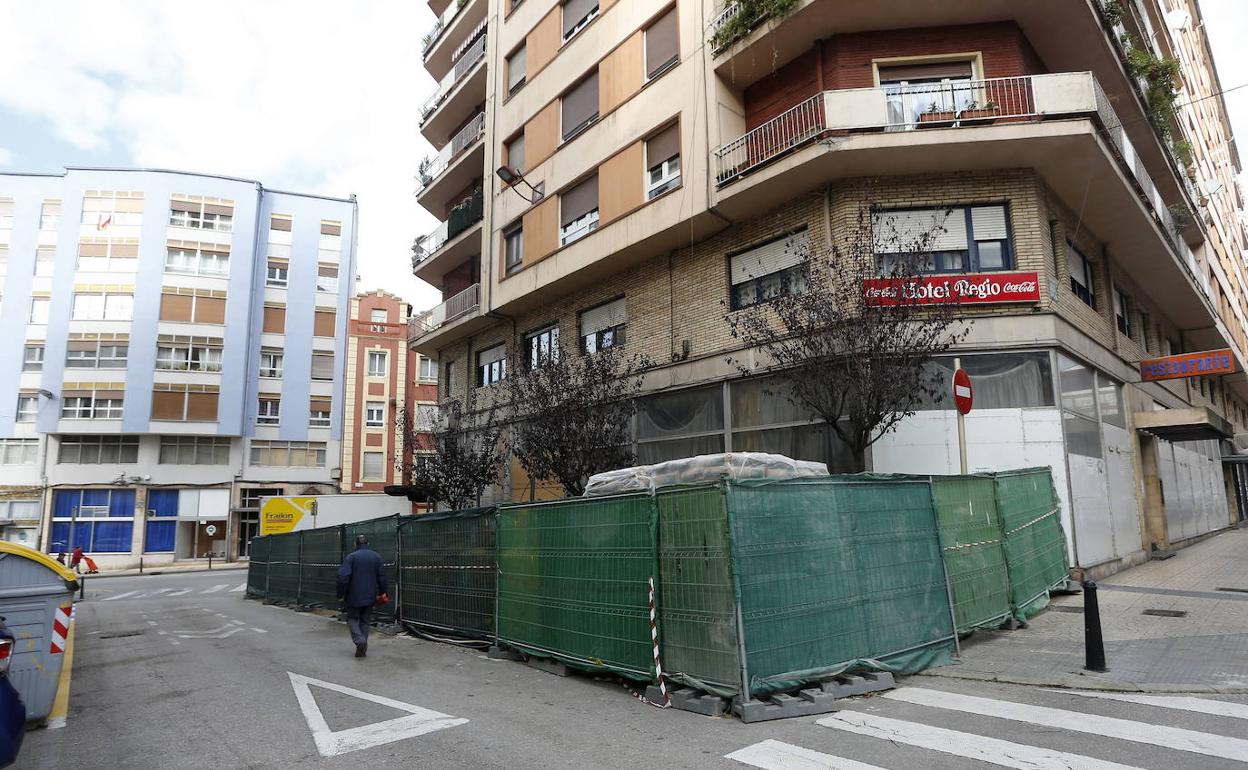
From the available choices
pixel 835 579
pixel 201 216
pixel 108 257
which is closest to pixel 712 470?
pixel 835 579

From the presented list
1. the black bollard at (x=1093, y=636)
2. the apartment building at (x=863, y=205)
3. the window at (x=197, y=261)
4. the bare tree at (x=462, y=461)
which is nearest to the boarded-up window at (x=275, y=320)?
the window at (x=197, y=261)

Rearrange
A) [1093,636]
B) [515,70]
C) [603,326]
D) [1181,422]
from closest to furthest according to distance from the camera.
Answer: [1093,636] < [1181,422] < [603,326] < [515,70]

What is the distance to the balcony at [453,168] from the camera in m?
24.0

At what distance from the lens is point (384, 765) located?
484 centimetres

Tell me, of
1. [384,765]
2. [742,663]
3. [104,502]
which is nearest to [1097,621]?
[742,663]

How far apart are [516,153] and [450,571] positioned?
1483 centimetres

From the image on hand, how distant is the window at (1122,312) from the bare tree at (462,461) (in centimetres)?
1517

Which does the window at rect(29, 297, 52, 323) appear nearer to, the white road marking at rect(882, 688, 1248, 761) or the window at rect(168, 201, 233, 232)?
the window at rect(168, 201, 233, 232)

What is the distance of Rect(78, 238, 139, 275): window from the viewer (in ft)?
135

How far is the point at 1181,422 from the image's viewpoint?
1633 centimetres

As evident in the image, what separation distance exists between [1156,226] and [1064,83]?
6.36m

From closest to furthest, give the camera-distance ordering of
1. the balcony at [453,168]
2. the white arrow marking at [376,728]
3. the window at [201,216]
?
the white arrow marking at [376,728]
the balcony at [453,168]
the window at [201,216]

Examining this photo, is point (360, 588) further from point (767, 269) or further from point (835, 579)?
point (767, 269)

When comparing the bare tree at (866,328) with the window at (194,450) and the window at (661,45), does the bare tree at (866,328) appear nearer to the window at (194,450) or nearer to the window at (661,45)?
the window at (661,45)
